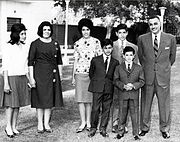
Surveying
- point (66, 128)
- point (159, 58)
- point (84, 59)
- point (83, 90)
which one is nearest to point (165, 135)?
point (159, 58)

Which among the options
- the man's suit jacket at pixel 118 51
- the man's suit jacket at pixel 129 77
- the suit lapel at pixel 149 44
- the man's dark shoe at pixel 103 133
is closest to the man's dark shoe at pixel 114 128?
the man's dark shoe at pixel 103 133

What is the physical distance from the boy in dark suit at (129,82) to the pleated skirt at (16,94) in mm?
1442

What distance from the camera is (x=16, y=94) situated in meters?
5.28

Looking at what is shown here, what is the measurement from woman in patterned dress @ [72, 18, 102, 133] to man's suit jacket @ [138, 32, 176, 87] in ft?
2.49

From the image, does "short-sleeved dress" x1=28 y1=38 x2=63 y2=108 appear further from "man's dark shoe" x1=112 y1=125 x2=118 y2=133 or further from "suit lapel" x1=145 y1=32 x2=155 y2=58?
"suit lapel" x1=145 y1=32 x2=155 y2=58

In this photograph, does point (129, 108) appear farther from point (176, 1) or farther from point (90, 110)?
point (176, 1)

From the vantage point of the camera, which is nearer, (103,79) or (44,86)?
(103,79)

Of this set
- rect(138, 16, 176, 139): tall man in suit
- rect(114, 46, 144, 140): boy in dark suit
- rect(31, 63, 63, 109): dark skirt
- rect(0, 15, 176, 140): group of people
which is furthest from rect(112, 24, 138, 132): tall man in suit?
rect(31, 63, 63, 109): dark skirt

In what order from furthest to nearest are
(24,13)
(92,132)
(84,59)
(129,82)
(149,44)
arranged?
1. (24,13)
2. (84,59)
3. (92,132)
4. (149,44)
5. (129,82)

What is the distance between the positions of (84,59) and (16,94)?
1202 mm

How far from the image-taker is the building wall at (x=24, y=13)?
20.6m

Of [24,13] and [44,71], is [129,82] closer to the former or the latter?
[44,71]

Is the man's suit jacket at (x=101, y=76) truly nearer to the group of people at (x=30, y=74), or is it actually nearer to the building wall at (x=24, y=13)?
the group of people at (x=30, y=74)

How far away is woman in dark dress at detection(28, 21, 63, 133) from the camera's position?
17.7 ft
